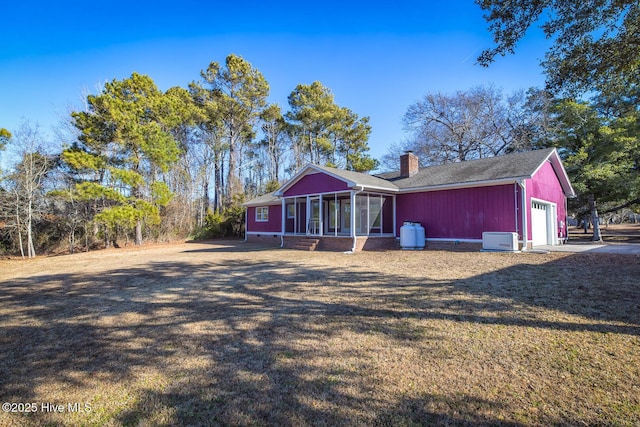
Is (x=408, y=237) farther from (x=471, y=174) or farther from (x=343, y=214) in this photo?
(x=343, y=214)

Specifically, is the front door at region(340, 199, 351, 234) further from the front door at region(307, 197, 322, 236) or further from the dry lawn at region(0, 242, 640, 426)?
the dry lawn at region(0, 242, 640, 426)

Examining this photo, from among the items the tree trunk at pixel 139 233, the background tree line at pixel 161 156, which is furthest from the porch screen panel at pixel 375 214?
the tree trunk at pixel 139 233

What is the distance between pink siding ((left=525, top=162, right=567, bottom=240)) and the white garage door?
0.40 metres

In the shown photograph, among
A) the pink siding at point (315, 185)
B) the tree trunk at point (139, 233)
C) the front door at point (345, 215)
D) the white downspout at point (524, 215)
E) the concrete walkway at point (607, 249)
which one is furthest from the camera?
the tree trunk at point (139, 233)

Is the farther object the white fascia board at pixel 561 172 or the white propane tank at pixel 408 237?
the white fascia board at pixel 561 172

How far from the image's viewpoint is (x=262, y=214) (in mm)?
21703

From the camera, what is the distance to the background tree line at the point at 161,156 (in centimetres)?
1725

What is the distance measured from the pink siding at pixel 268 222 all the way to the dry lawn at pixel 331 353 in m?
14.0

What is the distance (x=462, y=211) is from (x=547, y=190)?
4.79 m

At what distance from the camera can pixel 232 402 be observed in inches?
99.4

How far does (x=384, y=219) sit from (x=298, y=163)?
61.6 feet

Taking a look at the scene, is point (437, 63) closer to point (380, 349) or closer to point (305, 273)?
point (305, 273)

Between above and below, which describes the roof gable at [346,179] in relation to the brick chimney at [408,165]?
below

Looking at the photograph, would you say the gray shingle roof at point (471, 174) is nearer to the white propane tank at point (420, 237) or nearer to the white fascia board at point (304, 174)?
the white fascia board at point (304, 174)
